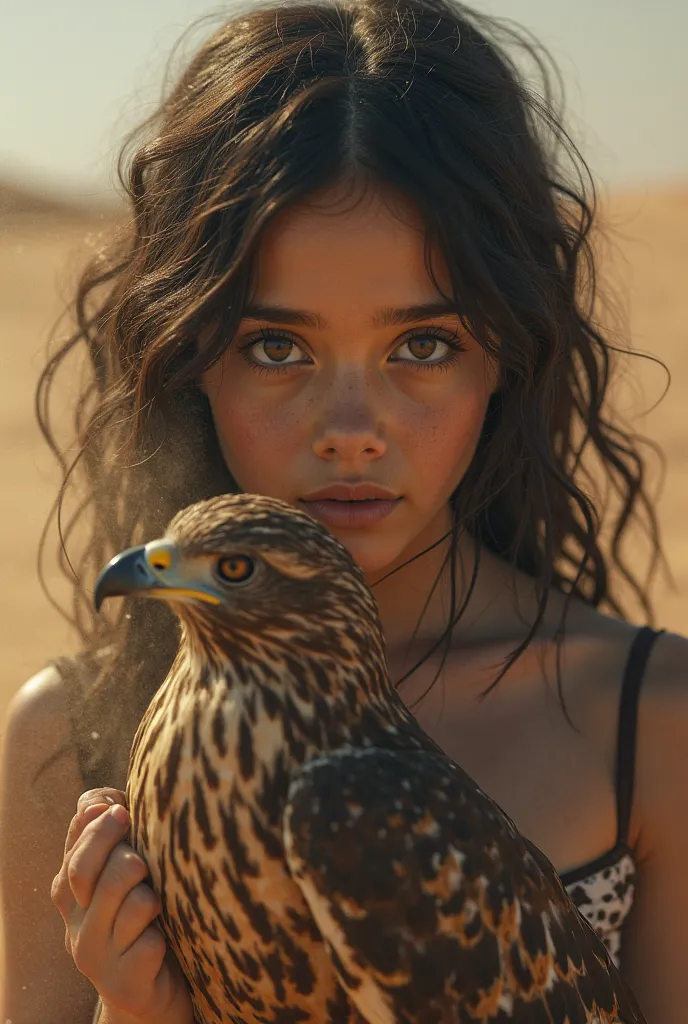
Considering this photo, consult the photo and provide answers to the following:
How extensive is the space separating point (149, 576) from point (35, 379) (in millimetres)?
12069

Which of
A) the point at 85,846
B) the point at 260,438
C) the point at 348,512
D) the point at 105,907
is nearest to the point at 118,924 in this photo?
the point at 105,907

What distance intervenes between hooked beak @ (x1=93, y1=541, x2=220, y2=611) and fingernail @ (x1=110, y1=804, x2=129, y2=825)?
1.21ft

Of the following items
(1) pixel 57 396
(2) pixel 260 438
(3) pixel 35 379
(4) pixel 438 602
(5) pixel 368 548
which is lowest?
(3) pixel 35 379

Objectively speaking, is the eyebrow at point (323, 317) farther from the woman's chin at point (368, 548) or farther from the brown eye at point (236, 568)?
the brown eye at point (236, 568)

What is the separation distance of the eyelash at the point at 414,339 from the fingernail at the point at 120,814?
3.56 ft

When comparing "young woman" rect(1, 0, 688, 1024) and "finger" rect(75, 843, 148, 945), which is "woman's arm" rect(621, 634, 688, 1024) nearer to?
"young woman" rect(1, 0, 688, 1024)

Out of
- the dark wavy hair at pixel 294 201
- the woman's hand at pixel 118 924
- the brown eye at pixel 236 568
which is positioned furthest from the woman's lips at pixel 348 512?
the woman's hand at pixel 118 924

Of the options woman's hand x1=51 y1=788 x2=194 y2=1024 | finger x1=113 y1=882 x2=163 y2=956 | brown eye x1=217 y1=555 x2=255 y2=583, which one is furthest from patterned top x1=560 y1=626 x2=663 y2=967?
brown eye x1=217 y1=555 x2=255 y2=583

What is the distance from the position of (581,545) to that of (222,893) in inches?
73.9

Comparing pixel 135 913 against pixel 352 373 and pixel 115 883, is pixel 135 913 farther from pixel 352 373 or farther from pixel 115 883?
pixel 352 373

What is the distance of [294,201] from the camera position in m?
2.91

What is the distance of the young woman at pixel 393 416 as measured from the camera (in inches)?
115

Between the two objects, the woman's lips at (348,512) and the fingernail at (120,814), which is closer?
the fingernail at (120,814)

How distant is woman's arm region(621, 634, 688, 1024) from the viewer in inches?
125
